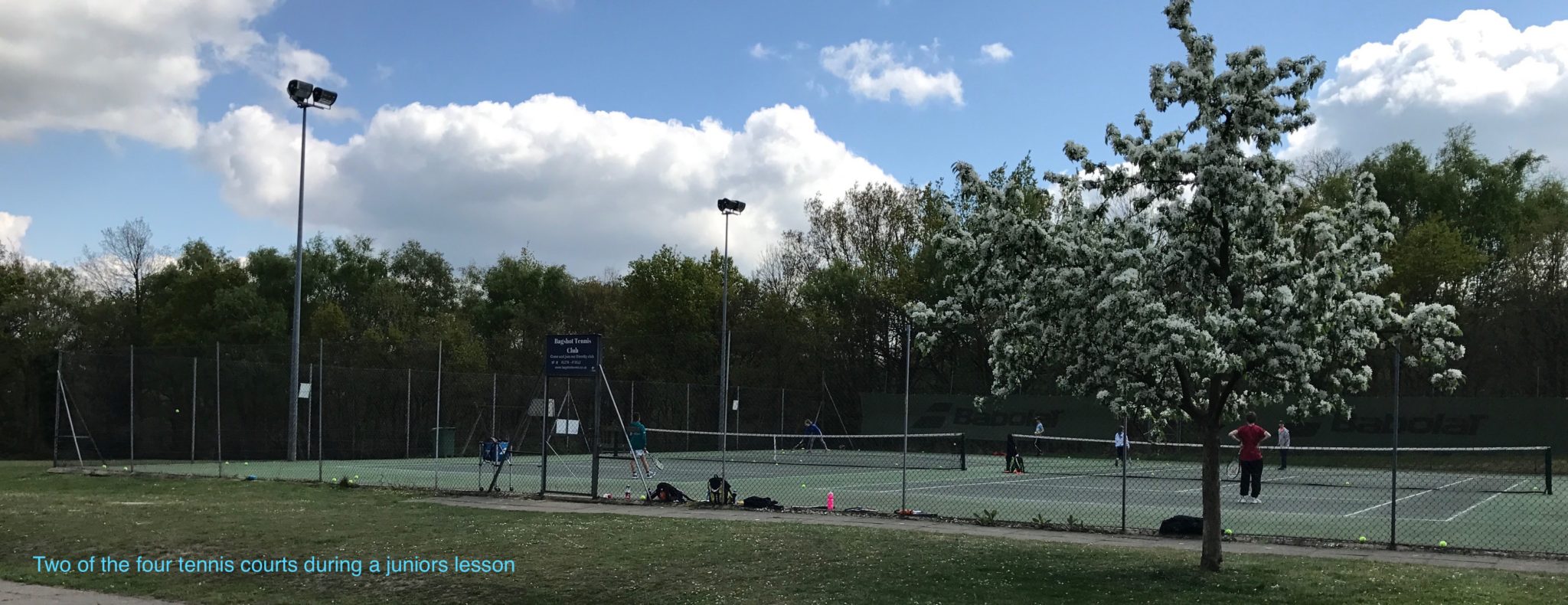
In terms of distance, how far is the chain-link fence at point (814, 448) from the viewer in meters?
20.1

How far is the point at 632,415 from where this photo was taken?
3738cm

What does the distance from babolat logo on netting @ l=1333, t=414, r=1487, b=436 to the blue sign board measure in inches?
919

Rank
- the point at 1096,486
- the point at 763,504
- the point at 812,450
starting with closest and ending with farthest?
the point at 763,504 → the point at 1096,486 → the point at 812,450

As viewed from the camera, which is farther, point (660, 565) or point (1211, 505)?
point (660, 565)

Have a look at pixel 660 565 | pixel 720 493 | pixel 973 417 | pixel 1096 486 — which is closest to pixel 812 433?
pixel 973 417

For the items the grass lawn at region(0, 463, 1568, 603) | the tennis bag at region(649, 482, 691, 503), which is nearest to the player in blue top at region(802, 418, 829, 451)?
the tennis bag at region(649, 482, 691, 503)

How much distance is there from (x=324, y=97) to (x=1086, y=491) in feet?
66.6

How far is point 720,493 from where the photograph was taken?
1941 cm

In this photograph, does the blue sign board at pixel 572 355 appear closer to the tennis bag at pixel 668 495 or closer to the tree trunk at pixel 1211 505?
the tennis bag at pixel 668 495

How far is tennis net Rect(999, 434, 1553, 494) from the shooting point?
27922 millimetres

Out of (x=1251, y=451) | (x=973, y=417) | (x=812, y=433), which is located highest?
(x=1251, y=451)

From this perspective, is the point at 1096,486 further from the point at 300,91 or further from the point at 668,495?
the point at 300,91

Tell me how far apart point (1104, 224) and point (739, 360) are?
41743 mm

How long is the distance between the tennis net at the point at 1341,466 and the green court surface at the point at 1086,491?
0.61ft
